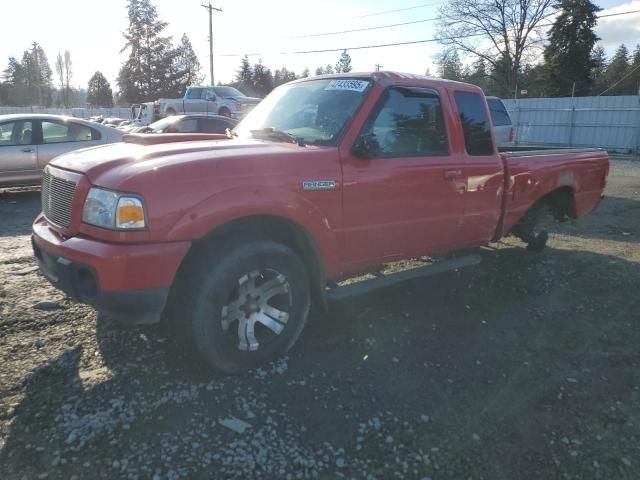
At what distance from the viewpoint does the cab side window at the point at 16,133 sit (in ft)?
29.9

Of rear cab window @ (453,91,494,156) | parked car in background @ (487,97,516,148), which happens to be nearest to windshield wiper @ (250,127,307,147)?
rear cab window @ (453,91,494,156)

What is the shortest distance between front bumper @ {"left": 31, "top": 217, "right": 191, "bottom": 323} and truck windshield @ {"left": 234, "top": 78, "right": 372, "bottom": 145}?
144 centimetres

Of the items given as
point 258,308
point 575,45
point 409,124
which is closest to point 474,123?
point 409,124

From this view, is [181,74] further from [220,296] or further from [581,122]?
[220,296]

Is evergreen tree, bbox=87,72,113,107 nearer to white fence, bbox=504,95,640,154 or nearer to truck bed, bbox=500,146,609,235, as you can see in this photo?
white fence, bbox=504,95,640,154

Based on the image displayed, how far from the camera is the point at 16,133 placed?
925 centimetres

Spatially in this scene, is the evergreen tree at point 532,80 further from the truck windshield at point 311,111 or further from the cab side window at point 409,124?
the truck windshield at point 311,111

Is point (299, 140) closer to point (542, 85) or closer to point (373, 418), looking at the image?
point (373, 418)

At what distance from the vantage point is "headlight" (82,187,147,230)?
9.33 feet

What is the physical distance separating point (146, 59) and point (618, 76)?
181ft

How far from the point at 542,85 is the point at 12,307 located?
181 ft

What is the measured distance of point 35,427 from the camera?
2758mm

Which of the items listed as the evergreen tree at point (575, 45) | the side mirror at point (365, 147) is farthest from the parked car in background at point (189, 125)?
the evergreen tree at point (575, 45)

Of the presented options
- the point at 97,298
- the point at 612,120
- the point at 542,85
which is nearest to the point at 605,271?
the point at 97,298
